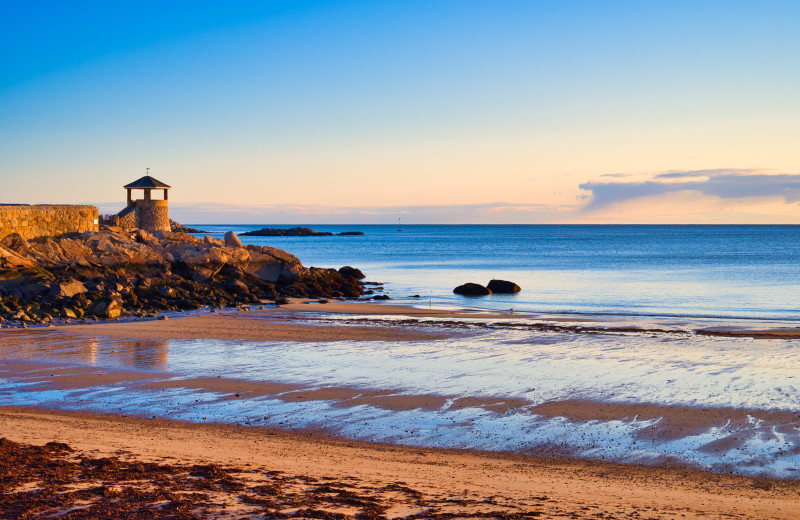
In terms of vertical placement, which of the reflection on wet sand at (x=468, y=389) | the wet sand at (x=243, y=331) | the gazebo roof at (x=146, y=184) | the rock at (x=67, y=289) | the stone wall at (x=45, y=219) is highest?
the gazebo roof at (x=146, y=184)

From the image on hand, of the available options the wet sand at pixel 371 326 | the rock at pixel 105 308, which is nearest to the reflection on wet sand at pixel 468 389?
the wet sand at pixel 371 326

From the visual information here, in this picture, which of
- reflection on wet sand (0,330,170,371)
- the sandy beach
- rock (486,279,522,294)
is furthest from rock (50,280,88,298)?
rock (486,279,522,294)

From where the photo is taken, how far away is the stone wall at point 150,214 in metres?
40.1

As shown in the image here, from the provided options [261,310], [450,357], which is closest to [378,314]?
[261,310]

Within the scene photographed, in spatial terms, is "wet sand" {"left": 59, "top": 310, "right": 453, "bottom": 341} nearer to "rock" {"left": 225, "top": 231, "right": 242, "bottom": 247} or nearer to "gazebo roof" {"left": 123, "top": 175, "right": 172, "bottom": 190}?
"rock" {"left": 225, "top": 231, "right": 242, "bottom": 247}

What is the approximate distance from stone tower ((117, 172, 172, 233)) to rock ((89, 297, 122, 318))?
1778cm

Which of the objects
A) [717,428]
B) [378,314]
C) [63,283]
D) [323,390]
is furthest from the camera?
[378,314]

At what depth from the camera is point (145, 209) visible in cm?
4016

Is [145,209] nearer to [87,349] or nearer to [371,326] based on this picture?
[371,326]

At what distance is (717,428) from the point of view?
31.9 feet

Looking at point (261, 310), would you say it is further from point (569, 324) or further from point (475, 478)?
point (475, 478)

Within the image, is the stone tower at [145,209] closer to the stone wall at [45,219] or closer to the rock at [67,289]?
the stone wall at [45,219]

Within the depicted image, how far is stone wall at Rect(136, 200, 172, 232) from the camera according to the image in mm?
40062

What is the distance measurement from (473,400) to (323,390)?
2.68 metres
